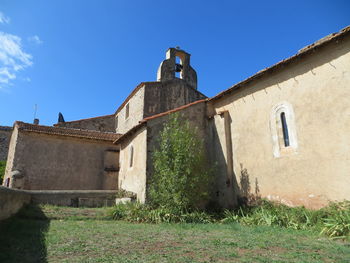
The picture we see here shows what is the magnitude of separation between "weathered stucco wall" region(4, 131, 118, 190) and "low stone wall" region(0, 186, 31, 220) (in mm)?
6336

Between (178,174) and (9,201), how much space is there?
5.69 meters

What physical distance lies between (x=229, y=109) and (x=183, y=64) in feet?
37.4

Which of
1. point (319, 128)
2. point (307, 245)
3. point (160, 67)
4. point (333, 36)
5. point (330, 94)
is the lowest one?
point (307, 245)

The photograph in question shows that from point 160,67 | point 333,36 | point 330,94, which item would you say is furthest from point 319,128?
→ point 160,67

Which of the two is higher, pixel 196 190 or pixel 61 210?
pixel 196 190

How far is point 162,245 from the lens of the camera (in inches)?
214

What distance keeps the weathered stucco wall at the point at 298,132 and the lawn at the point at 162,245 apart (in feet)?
7.31

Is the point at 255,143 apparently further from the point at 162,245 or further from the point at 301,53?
the point at 162,245

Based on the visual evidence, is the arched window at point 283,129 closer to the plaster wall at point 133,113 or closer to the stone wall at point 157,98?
the stone wall at point 157,98

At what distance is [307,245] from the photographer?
5457mm

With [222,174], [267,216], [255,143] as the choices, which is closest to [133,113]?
[222,174]

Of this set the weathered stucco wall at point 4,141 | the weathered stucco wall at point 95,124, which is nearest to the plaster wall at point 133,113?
the weathered stucco wall at point 95,124

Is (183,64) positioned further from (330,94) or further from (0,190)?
(0,190)

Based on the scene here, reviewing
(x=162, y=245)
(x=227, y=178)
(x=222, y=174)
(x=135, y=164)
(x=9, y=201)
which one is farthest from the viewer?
(x=135, y=164)
